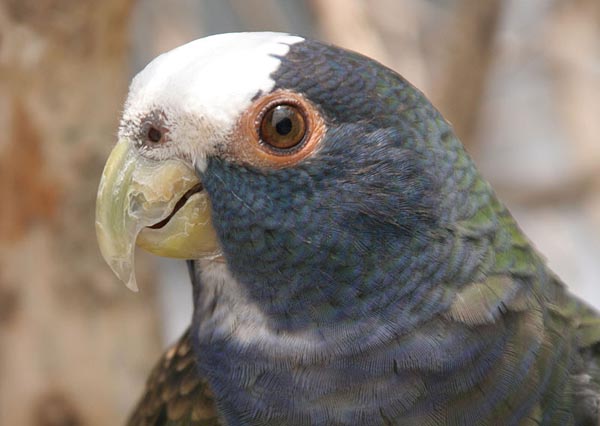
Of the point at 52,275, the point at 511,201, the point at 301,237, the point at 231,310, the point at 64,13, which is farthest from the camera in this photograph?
the point at 511,201

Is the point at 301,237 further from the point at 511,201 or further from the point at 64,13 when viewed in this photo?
the point at 511,201

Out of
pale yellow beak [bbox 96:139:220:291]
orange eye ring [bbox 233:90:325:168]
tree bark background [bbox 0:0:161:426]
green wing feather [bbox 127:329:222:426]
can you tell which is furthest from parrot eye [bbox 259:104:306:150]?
tree bark background [bbox 0:0:161:426]

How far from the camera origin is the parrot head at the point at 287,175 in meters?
1.48

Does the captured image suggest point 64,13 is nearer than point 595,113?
Yes

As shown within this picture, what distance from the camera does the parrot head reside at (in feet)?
4.87

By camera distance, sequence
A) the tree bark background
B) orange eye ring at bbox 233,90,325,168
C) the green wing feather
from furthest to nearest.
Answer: the tree bark background
the green wing feather
orange eye ring at bbox 233,90,325,168

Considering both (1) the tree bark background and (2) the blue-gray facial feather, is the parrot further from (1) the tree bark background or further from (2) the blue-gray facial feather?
(1) the tree bark background

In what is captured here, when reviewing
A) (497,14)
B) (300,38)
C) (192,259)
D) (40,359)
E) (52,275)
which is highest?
(497,14)

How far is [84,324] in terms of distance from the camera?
8.55 feet

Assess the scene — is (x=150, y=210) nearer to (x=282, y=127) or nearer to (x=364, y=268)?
(x=282, y=127)

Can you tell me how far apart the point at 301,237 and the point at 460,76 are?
1.71m

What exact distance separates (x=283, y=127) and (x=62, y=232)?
1.29 metres

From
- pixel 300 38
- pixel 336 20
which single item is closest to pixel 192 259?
pixel 300 38

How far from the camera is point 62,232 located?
254cm
